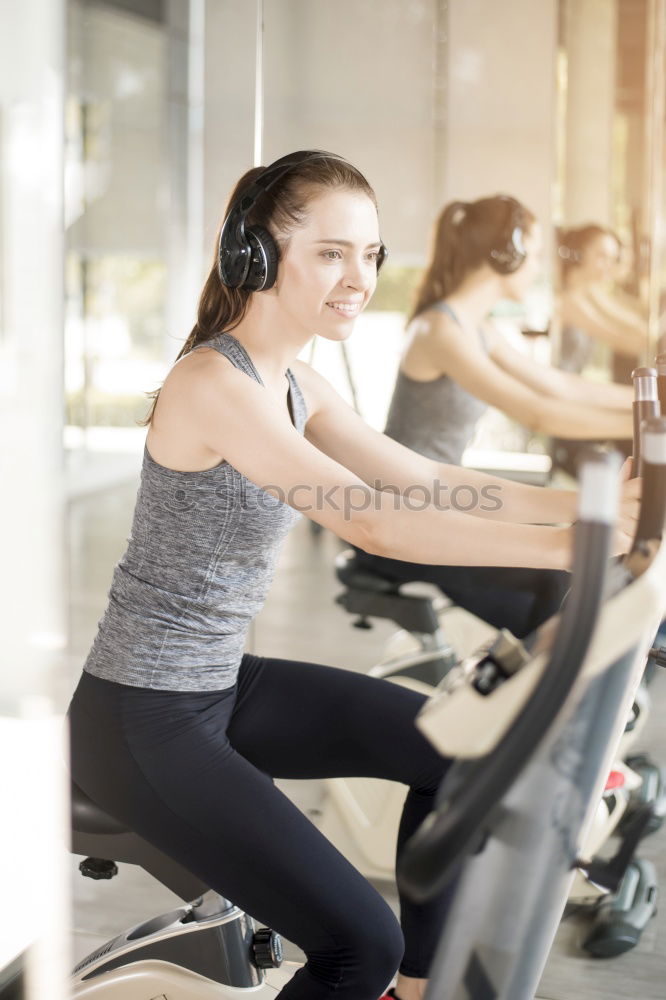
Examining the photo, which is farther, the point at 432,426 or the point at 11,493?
the point at 432,426

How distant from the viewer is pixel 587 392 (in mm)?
2613

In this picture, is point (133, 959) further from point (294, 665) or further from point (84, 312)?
point (84, 312)

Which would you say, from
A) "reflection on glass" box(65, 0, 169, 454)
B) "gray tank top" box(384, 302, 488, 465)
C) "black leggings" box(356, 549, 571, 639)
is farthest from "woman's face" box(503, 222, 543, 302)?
"reflection on glass" box(65, 0, 169, 454)

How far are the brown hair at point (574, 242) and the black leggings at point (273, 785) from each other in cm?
356

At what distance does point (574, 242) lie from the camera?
4.78 m

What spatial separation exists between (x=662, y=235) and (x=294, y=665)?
3935 mm

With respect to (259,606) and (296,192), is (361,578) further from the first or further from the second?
(296,192)

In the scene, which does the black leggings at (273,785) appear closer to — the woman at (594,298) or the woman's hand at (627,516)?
the woman's hand at (627,516)

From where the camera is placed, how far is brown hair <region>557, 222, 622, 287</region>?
4.54 metres

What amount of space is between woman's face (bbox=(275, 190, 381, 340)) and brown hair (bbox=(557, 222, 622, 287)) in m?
3.41

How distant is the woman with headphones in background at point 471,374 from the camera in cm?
223

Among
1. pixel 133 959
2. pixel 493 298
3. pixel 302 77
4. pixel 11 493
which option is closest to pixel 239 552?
pixel 133 959

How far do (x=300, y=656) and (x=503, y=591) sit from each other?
128cm
